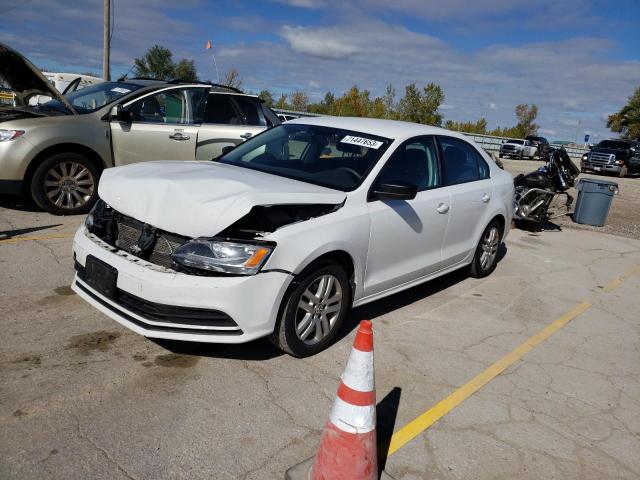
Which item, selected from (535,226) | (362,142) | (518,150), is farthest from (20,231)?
(518,150)

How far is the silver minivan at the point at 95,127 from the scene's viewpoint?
637 cm

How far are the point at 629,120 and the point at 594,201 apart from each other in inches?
2577

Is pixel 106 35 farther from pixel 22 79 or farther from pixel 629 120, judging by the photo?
pixel 629 120

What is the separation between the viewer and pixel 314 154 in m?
4.48

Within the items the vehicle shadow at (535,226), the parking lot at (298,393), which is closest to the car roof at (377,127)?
the parking lot at (298,393)

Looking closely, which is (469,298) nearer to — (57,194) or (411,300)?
(411,300)

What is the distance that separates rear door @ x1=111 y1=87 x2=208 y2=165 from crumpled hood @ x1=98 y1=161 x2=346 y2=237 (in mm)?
3278

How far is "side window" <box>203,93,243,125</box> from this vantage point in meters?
7.76

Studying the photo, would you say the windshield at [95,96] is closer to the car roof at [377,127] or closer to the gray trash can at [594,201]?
the car roof at [377,127]

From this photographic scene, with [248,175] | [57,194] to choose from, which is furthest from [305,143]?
[57,194]

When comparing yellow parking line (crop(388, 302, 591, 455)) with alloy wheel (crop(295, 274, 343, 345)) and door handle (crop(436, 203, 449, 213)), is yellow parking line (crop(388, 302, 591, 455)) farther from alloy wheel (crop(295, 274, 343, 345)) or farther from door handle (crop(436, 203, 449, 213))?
door handle (crop(436, 203, 449, 213))

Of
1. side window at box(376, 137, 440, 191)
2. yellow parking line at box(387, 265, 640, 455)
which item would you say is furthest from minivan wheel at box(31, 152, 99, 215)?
yellow parking line at box(387, 265, 640, 455)

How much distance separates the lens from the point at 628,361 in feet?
14.3

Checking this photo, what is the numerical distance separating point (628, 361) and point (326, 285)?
265cm
